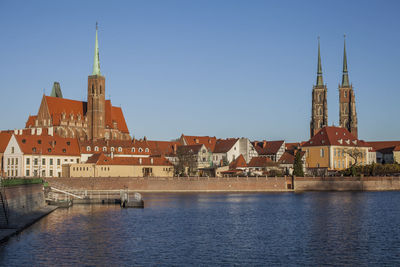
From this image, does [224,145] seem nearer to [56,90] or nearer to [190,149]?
[190,149]

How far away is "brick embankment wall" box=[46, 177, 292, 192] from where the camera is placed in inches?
3772

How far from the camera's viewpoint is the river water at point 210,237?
33.9 meters

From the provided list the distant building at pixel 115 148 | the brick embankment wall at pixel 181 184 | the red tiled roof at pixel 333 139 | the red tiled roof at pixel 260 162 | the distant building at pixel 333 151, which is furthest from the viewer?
Answer: the red tiled roof at pixel 333 139

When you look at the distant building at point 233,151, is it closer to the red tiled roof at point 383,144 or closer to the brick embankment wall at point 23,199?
the red tiled roof at point 383,144

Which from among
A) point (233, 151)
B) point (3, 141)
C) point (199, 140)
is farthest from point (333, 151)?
point (3, 141)

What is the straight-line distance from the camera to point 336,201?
79.5m

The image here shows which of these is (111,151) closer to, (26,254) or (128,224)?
(128,224)

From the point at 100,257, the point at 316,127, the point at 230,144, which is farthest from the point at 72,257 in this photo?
the point at 316,127

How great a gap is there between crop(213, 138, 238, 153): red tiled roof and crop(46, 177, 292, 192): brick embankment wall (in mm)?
25278

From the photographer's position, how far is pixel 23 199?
5225cm

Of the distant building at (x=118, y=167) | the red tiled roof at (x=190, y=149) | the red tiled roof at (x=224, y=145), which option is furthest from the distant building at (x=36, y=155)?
the red tiled roof at (x=224, y=145)

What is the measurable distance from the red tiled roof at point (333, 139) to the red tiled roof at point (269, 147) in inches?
249

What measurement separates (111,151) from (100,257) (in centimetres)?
8206

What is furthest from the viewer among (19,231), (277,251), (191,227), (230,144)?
(230,144)
